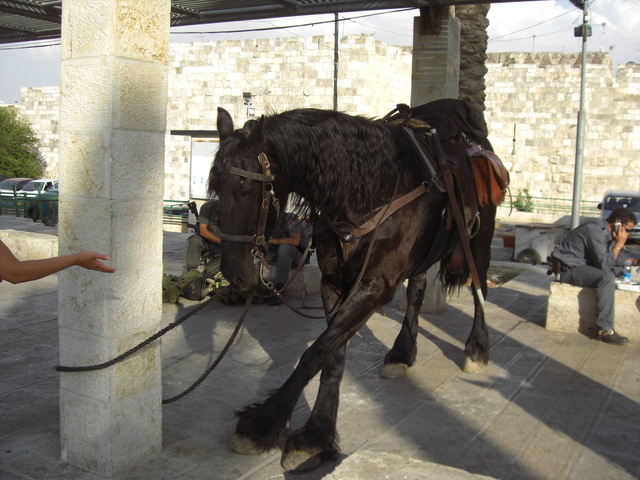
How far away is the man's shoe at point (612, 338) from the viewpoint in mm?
6260

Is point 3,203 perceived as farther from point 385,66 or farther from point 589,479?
point 589,479

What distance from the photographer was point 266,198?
3.41 metres

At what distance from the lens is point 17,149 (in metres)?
32.2

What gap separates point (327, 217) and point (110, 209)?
4.15 ft

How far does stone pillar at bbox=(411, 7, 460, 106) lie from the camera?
693 cm

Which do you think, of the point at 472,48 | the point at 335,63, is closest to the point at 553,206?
the point at 335,63

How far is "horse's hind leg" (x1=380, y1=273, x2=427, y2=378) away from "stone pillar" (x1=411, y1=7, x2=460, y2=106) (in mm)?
2287

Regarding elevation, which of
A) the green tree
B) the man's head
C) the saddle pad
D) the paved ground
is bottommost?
the paved ground

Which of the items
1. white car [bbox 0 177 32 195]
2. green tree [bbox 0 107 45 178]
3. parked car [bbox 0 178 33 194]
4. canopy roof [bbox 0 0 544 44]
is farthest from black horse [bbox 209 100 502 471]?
green tree [bbox 0 107 45 178]


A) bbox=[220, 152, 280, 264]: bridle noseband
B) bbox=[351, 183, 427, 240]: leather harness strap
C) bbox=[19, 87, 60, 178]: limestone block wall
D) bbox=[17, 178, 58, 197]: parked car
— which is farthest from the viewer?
bbox=[19, 87, 60, 178]: limestone block wall

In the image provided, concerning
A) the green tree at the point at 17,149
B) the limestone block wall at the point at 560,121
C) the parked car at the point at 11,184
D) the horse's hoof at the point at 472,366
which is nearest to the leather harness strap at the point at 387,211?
the horse's hoof at the point at 472,366

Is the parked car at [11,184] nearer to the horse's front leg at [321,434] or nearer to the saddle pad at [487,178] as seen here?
the saddle pad at [487,178]

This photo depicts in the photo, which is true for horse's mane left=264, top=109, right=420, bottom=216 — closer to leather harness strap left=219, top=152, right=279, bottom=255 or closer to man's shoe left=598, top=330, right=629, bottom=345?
leather harness strap left=219, top=152, right=279, bottom=255

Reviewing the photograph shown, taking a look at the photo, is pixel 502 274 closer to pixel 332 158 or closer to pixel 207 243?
pixel 207 243
